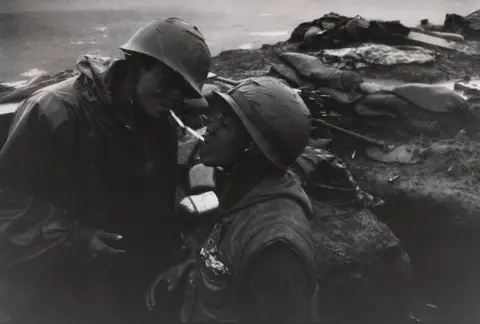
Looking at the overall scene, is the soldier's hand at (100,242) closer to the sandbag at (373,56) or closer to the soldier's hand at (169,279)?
the soldier's hand at (169,279)

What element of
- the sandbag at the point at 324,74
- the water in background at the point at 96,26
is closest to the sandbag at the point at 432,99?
the sandbag at the point at 324,74

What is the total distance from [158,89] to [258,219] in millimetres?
612

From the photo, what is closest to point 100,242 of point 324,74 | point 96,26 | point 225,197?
point 225,197

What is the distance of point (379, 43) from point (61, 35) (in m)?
3.50

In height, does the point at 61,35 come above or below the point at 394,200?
above

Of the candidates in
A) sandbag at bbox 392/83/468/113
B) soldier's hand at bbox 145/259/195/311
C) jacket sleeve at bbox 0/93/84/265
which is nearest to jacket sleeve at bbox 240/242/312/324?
soldier's hand at bbox 145/259/195/311

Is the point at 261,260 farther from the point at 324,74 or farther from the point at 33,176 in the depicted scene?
→ the point at 324,74

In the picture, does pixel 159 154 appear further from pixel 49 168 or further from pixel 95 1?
pixel 95 1

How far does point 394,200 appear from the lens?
130 inches

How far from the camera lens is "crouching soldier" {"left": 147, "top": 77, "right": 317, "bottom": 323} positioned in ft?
5.22

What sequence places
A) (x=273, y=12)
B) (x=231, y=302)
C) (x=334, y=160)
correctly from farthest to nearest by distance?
(x=273, y=12), (x=334, y=160), (x=231, y=302)

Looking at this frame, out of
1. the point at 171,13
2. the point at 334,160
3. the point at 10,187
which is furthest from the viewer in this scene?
the point at 171,13

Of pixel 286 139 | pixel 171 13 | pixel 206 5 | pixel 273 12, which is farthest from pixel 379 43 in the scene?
pixel 286 139

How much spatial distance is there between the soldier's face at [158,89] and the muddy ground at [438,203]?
1.52 m
